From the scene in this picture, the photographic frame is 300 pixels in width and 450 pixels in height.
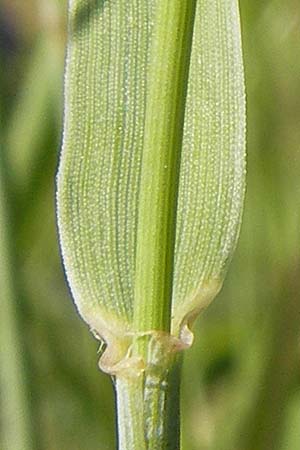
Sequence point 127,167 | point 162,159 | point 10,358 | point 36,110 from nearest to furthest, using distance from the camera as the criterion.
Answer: point 162,159 < point 127,167 < point 10,358 < point 36,110

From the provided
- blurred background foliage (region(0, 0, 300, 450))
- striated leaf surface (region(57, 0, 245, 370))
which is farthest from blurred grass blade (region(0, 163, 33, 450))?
striated leaf surface (region(57, 0, 245, 370))

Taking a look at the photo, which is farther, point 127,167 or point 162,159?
point 127,167

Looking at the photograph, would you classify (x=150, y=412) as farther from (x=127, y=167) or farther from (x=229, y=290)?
(x=229, y=290)

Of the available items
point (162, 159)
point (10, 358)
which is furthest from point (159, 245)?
point (10, 358)

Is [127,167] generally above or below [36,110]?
below

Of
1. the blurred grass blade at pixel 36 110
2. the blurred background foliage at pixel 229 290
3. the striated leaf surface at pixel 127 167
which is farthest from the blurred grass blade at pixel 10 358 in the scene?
the striated leaf surface at pixel 127 167

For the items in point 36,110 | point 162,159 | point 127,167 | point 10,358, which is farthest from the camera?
point 36,110

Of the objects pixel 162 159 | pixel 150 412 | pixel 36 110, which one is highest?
pixel 36 110

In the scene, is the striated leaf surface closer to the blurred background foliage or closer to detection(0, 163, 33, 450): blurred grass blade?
detection(0, 163, 33, 450): blurred grass blade
